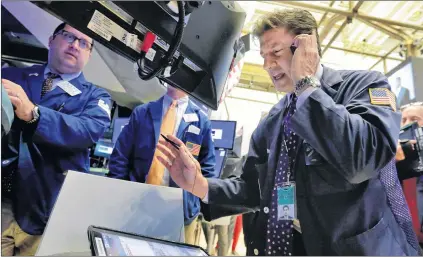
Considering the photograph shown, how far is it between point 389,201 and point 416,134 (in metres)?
1.27

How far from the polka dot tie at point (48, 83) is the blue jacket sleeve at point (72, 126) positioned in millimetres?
181

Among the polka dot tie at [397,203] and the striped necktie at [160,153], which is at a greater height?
the striped necktie at [160,153]

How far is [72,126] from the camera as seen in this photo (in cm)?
133

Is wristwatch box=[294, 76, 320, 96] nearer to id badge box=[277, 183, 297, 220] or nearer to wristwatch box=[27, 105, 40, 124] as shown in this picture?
id badge box=[277, 183, 297, 220]

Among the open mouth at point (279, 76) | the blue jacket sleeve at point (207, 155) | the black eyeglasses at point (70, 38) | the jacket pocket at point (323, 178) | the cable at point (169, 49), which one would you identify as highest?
the black eyeglasses at point (70, 38)

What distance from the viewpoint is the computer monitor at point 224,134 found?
127 inches

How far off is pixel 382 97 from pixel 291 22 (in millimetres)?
379

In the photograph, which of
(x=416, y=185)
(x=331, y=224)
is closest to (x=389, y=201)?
(x=331, y=224)

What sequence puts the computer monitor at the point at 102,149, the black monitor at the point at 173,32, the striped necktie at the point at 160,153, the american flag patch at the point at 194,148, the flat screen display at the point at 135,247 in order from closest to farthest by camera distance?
the flat screen display at the point at 135,247, the black monitor at the point at 173,32, the striped necktie at the point at 160,153, the american flag patch at the point at 194,148, the computer monitor at the point at 102,149

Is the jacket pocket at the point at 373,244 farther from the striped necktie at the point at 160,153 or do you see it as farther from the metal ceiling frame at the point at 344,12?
the metal ceiling frame at the point at 344,12

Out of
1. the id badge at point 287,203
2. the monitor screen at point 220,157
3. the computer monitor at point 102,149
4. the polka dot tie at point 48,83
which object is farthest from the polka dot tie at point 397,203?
the computer monitor at point 102,149

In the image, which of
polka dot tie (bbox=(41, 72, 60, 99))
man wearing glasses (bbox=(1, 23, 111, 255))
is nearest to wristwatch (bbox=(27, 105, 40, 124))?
man wearing glasses (bbox=(1, 23, 111, 255))

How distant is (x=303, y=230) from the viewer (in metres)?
0.89

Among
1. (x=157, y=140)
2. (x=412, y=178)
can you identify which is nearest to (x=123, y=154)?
(x=157, y=140)
